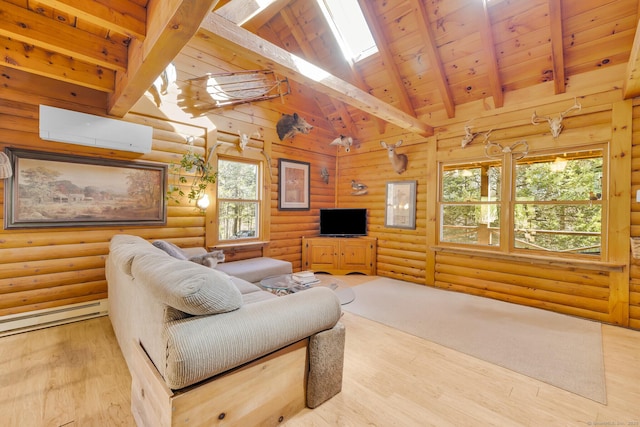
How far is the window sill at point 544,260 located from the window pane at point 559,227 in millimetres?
224

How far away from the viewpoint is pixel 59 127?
2.62m

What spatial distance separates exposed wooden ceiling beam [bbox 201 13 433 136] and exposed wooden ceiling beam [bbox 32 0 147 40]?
1.36ft

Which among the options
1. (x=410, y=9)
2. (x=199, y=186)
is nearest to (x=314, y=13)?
(x=410, y=9)

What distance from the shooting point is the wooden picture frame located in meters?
2.60

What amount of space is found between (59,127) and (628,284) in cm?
599

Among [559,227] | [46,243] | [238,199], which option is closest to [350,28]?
[238,199]

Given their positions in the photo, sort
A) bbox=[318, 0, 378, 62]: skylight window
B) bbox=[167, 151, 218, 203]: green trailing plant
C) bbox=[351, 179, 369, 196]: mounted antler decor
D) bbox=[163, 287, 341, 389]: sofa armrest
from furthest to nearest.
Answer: bbox=[351, 179, 369, 196]: mounted antler decor, bbox=[318, 0, 378, 62]: skylight window, bbox=[167, 151, 218, 203]: green trailing plant, bbox=[163, 287, 341, 389]: sofa armrest

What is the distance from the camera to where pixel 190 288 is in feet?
3.69

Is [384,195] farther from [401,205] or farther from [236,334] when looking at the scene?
[236,334]

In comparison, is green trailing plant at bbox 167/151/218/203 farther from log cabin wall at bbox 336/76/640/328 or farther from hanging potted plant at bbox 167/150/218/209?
log cabin wall at bbox 336/76/640/328

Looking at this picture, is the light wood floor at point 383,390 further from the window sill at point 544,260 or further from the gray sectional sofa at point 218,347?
the window sill at point 544,260

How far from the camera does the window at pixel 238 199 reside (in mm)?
4156

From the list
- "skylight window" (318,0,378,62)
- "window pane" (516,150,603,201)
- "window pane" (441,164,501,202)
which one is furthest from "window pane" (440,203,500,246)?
"skylight window" (318,0,378,62)

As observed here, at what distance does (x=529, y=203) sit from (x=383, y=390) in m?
3.17
